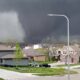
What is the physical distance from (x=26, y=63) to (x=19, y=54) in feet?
29.7

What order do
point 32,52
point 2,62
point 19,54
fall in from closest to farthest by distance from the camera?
point 19,54
point 2,62
point 32,52

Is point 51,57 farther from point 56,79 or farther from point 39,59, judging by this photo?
point 56,79

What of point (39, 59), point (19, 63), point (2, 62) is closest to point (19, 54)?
point (19, 63)

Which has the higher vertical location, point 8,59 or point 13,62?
point 8,59

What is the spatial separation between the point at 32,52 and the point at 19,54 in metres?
57.1

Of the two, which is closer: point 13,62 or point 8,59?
point 13,62

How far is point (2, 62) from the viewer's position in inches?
4459

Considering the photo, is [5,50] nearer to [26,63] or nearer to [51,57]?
[26,63]

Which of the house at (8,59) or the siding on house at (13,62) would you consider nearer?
the siding on house at (13,62)

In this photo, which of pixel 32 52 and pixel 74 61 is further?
pixel 32 52

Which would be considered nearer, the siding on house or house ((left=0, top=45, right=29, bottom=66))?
the siding on house

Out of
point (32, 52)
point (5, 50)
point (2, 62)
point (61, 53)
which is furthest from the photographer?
point (32, 52)

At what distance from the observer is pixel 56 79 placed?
5469 centimetres

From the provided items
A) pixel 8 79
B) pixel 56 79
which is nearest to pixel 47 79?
pixel 56 79
